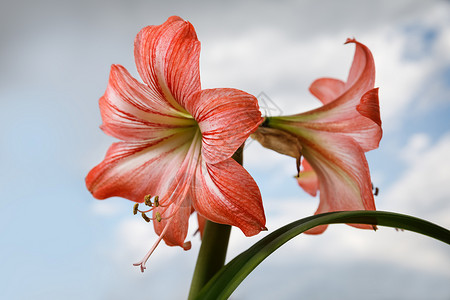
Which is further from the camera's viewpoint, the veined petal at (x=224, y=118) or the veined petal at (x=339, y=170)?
the veined petal at (x=339, y=170)

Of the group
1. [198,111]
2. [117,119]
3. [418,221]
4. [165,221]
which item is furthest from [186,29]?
[418,221]

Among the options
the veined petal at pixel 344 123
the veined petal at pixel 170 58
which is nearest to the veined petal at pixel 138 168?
the veined petal at pixel 170 58

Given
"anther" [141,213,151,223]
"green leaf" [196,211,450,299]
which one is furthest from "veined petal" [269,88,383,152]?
"anther" [141,213,151,223]

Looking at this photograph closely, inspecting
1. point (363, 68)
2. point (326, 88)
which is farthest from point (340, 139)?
point (326, 88)

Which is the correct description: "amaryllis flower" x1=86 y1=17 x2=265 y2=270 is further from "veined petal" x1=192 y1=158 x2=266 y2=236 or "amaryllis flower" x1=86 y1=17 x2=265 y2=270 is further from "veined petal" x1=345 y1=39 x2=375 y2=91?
"veined petal" x1=345 y1=39 x2=375 y2=91

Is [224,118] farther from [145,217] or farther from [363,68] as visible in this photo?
[363,68]

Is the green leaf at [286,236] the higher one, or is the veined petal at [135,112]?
the veined petal at [135,112]

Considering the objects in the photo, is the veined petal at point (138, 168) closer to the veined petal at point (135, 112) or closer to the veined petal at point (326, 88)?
the veined petal at point (135, 112)
